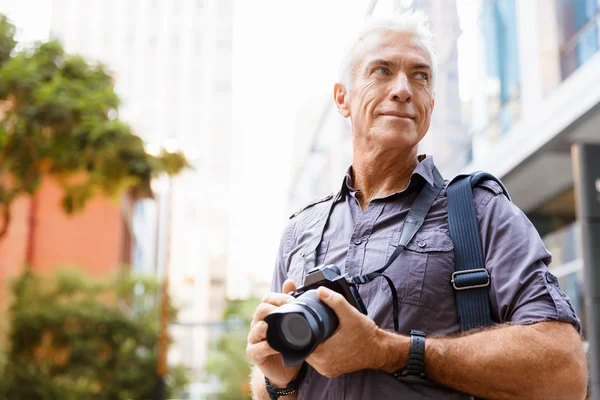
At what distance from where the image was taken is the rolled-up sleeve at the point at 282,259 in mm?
2451

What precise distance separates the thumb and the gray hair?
843 mm

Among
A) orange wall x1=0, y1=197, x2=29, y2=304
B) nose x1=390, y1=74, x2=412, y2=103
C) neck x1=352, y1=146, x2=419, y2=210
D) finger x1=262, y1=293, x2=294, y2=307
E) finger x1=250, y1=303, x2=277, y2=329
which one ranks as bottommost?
finger x1=250, y1=303, x2=277, y2=329

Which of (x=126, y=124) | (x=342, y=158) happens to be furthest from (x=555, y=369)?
(x=342, y=158)

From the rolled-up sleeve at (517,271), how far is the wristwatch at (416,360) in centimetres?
20

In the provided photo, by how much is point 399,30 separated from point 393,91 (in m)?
0.20

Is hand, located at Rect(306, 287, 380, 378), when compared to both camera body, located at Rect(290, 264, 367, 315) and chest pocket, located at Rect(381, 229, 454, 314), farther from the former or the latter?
chest pocket, located at Rect(381, 229, 454, 314)

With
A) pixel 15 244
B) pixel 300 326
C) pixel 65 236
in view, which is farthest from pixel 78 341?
pixel 300 326

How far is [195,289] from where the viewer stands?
122125 millimetres

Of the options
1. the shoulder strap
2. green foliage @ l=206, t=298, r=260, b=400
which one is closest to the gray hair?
the shoulder strap

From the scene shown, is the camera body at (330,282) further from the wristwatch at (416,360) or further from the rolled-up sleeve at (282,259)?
the rolled-up sleeve at (282,259)

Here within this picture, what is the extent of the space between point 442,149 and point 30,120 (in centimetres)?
736

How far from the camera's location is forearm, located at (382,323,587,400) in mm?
1741

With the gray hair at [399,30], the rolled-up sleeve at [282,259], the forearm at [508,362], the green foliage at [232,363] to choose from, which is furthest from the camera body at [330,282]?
the green foliage at [232,363]

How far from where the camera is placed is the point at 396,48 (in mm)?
2209
